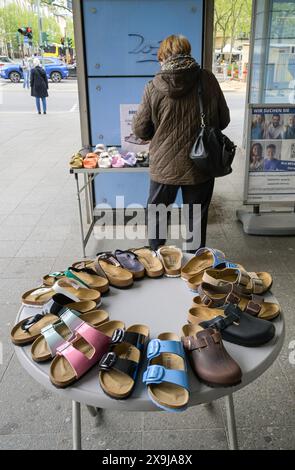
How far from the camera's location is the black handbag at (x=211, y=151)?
9.45 feet

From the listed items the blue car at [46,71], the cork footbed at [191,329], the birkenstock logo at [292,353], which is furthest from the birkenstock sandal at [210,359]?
the blue car at [46,71]

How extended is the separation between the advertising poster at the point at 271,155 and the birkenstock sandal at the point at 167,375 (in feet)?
10.7

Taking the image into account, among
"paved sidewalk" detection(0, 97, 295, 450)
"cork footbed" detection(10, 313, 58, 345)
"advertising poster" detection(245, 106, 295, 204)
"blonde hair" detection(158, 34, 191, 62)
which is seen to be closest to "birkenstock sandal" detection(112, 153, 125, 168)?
"paved sidewalk" detection(0, 97, 295, 450)

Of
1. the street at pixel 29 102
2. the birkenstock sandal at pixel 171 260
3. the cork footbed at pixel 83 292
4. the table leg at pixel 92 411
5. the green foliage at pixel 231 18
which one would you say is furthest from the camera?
the green foliage at pixel 231 18

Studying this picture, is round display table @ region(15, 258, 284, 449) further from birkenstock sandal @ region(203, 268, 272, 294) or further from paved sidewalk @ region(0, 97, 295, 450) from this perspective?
paved sidewalk @ region(0, 97, 295, 450)

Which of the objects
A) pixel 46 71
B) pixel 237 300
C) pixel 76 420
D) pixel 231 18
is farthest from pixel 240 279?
pixel 231 18

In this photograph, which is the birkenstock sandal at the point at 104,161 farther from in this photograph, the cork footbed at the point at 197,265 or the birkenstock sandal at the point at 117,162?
the cork footbed at the point at 197,265

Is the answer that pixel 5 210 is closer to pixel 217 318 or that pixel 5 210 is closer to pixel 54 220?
pixel 54 220

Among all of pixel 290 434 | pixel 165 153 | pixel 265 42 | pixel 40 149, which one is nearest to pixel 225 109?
pixel 165 153

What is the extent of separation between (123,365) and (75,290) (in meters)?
0.51

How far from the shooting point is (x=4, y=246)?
13.8 feet

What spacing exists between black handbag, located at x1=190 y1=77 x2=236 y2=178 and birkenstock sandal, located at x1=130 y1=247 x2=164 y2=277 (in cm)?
104

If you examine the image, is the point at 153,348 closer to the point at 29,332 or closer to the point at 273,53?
the point at 29,332

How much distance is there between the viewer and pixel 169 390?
4.18 ft
